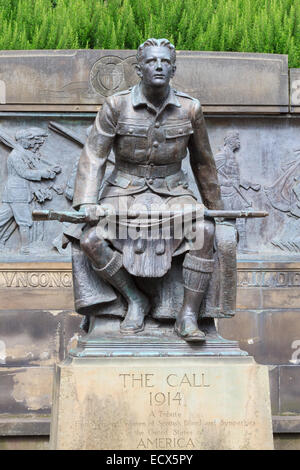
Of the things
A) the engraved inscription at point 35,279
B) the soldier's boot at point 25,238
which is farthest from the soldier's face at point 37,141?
the engraved inscription at point 35,279

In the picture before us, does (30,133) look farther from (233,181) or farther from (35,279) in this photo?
(233,181)

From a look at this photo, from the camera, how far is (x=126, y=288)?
7.92 meters

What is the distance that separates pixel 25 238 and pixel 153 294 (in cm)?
431

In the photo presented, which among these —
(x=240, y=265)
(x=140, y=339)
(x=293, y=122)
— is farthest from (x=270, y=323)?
(x=140, y=339)

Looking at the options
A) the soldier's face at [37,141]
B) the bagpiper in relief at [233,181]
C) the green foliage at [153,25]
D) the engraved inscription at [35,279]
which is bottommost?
the engraved inscription at [35,279]

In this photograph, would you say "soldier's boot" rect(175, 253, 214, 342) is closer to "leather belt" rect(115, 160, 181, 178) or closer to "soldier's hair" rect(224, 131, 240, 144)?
"leather belt" rect(115, 160, 181, 178)

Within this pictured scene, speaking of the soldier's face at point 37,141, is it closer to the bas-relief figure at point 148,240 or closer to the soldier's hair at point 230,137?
the soldier's hair at point 230,137

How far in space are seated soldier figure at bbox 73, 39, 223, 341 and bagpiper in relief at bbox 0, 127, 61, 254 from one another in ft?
12.8

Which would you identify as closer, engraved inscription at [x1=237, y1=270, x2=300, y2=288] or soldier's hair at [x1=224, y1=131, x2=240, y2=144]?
engraved inscription at [x1=237, y1=270, x2=300, y2=288]

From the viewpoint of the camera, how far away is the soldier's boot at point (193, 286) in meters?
7.79

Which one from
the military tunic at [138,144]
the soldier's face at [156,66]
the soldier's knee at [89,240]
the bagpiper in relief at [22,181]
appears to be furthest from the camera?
the bagpiper in relief at [22,181]

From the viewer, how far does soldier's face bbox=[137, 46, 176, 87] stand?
26.1 feet

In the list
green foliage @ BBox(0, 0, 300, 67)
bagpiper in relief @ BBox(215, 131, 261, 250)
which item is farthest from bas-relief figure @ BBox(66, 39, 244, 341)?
green foliage @ BBox(0, 0, 300, 67)

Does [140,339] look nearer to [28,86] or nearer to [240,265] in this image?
[240,265]
